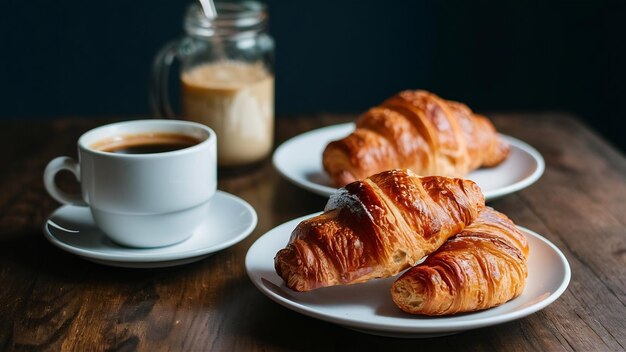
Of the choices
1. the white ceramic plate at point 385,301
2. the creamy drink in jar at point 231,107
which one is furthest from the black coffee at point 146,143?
the creamy drink in jar at point 231,107

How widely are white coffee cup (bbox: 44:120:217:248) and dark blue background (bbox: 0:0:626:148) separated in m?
1.79

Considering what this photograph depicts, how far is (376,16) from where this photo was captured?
3020 millimetres

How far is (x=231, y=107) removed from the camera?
166 cm

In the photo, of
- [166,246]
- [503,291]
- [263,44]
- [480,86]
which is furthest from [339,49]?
[503,291]

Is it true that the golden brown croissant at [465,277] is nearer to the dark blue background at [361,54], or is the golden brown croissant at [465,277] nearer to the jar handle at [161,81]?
the jar handle at [161,81]

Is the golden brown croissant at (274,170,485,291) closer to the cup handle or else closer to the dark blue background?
the cup handle

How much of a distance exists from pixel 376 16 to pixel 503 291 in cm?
215

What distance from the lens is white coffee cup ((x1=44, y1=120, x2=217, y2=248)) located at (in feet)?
3.78

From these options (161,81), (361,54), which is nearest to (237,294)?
(161,81)

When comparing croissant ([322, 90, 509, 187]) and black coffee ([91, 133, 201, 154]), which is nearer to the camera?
black coffee ([91, 133, 201, 154])

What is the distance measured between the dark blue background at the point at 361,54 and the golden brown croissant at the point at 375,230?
196 cm

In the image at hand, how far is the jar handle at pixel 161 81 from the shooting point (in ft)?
5.84

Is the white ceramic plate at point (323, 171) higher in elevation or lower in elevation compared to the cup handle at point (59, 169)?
lower

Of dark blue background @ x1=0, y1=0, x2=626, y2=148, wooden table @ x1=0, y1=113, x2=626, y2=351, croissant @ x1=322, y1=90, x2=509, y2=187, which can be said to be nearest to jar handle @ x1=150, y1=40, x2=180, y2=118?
wooden table @ x1=0, y1=113, x2=626, y2=351
